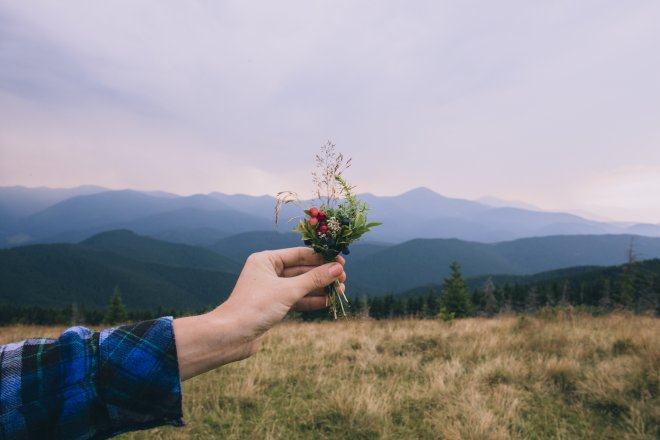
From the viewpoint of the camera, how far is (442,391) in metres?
5.20

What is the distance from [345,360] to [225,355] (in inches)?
209

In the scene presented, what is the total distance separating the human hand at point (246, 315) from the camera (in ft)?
6.32

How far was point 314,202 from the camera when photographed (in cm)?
335

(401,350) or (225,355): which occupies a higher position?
(225,355)

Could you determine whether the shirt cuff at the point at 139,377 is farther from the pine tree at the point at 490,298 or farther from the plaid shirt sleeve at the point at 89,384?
the pine tree at the point at 490,298

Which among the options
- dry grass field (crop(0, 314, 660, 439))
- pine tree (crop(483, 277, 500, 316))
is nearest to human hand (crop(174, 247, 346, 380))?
dry grass field (crop(0, 314, 660, 439))

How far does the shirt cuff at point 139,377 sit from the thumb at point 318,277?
1.11 m

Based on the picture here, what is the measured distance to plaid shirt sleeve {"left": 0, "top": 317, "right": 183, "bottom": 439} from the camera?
1.44 m

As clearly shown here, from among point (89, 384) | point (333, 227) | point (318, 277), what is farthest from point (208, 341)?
point (333, 227)

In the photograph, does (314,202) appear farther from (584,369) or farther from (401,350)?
(584,369)

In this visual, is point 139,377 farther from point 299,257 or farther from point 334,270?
point 299,257

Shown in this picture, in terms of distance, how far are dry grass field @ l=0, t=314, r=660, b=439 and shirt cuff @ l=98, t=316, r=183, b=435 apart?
320 cm

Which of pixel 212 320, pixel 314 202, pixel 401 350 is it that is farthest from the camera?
pixel 401 350

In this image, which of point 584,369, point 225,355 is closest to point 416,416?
point 584,369
